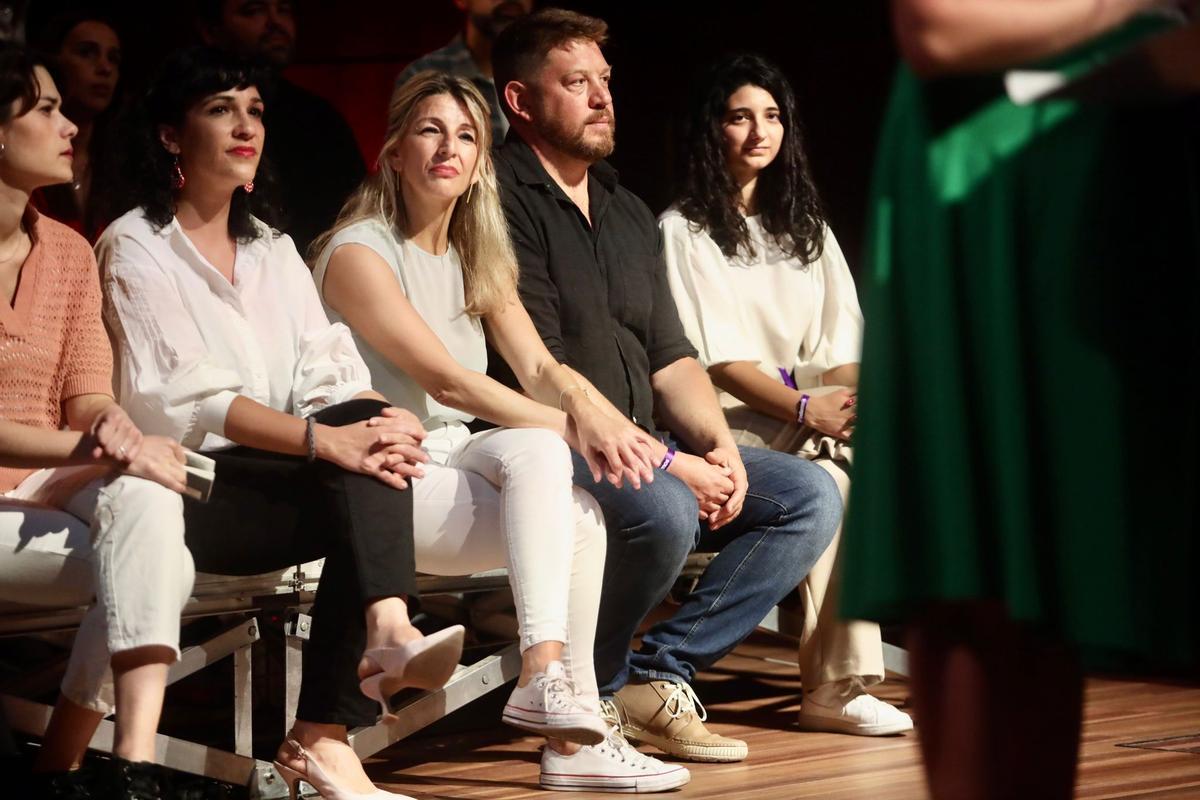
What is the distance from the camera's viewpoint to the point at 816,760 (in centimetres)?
279

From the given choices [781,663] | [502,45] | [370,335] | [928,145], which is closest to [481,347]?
[370,335]

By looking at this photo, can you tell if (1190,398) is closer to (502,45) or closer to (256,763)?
(256,763)

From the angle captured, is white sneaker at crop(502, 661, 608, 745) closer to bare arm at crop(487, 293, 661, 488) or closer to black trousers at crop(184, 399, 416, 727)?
black trousers at crop(184, 399, 416, 727)

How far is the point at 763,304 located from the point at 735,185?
300mm

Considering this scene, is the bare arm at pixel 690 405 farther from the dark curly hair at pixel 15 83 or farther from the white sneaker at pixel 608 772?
the dark curly hair at pixel 15 83

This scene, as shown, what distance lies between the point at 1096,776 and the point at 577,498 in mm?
979

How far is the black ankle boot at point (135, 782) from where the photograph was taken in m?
1.98

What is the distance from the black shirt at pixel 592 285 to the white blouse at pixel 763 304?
0.40 feet

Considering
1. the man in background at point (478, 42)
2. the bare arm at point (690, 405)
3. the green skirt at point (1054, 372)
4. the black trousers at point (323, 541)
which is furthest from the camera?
the man in background at point (478, 42)

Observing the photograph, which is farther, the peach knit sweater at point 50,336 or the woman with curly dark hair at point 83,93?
the woman with curly dark hair at point 83,93

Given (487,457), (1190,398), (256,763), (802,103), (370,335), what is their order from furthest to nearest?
(802,103) < (370,335) < (487,457) < (256,763) < (1190,398)

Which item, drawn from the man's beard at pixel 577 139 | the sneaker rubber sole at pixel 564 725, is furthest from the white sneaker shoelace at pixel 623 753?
the man's beard at pixel 577 139

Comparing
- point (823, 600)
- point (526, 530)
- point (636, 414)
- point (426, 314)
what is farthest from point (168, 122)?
point (823, 600)

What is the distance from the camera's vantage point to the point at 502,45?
10.8ft
